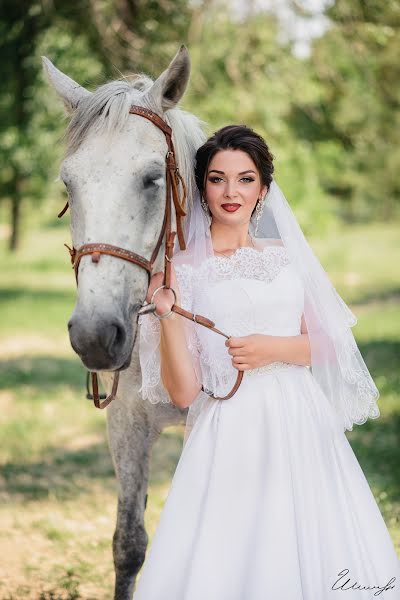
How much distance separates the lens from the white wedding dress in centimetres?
233

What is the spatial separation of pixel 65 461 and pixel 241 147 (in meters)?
4.37

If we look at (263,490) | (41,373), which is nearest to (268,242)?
(263,490)

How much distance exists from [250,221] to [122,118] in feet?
2.30

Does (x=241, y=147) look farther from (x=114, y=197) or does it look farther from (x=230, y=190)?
(x=114, y=197)

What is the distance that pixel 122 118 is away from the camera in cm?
249

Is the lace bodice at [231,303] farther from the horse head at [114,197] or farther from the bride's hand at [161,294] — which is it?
the horse head at [114,197]

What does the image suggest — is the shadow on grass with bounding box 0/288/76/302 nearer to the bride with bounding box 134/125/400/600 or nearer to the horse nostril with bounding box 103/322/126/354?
the bride with bounding box 134/125/400/600

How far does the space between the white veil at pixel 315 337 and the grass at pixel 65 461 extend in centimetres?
181

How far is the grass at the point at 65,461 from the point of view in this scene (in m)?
4.11

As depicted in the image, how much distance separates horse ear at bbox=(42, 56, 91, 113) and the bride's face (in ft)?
2.05

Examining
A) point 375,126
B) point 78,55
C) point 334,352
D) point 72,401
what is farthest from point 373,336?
point 334,352

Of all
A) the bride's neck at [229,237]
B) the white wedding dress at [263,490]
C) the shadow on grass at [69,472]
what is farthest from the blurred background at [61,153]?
the white wedding dress at [263,490]

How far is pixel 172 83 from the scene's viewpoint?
266 centimetres

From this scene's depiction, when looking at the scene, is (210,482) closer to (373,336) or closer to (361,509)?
(361,509)
